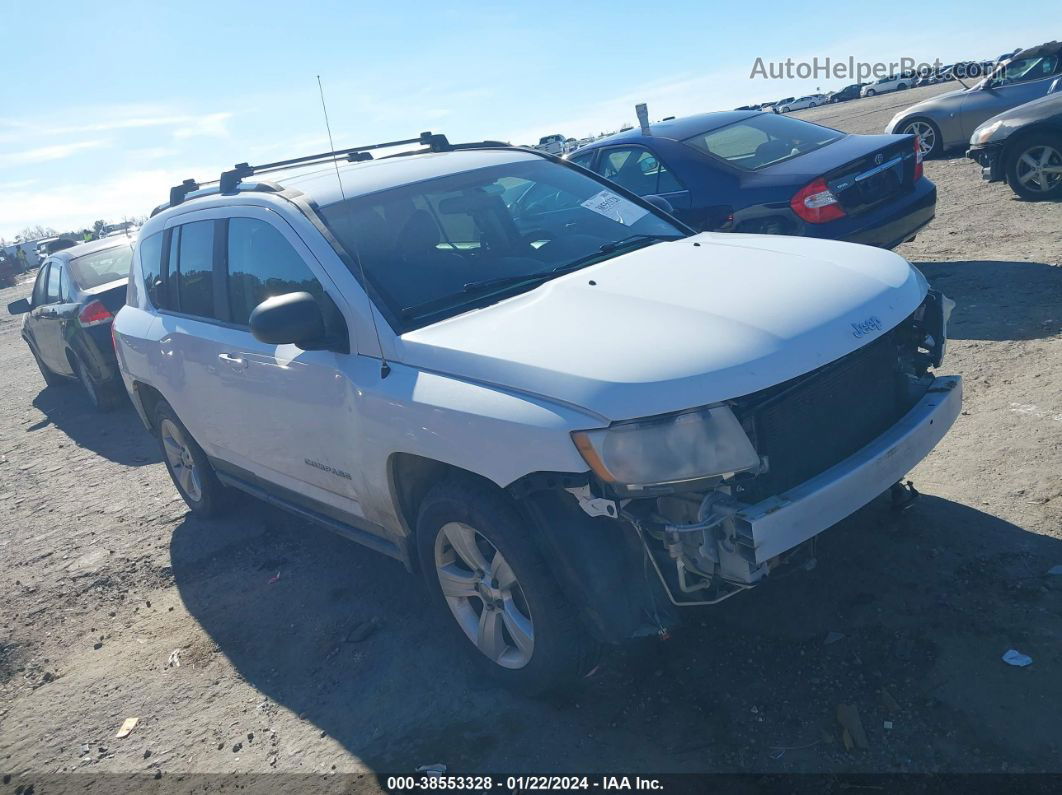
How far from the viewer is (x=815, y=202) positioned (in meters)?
6.64

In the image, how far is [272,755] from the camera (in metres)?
3.38

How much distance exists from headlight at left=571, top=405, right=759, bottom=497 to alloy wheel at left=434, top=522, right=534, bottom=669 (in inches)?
26.2

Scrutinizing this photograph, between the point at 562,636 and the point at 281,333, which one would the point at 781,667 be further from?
the point at 281,333

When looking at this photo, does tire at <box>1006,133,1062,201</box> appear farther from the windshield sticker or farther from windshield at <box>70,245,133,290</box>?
windshield at <box>70,245,133,290</box>

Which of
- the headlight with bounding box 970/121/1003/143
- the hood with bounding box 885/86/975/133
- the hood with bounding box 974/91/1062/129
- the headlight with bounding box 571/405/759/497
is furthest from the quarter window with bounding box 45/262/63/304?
the hood with bounding box 885/86/975/133

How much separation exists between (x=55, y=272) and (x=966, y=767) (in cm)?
1065

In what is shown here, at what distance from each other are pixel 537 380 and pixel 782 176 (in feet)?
15.7

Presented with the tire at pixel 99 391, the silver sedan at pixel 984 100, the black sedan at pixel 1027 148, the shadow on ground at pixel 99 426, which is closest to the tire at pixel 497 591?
the shadow on ground at pixel 99 426

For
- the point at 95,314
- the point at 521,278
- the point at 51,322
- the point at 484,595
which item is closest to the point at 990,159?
the point at 521,278

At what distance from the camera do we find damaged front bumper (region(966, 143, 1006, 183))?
9562mm

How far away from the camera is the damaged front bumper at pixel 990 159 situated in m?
9.56

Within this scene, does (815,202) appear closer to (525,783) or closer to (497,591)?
(497,591)

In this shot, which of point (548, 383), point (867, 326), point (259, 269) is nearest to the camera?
point (548, 383)

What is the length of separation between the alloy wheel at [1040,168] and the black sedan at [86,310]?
9780 mm
